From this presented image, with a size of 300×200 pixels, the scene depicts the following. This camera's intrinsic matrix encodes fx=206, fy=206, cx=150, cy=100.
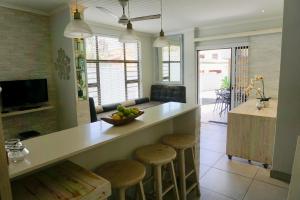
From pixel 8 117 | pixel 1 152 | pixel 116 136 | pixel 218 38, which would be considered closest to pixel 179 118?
pixel 116 136

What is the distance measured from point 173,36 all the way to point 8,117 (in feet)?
14.8

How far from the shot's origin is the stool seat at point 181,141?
2.13 metres

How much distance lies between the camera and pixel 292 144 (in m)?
2.58

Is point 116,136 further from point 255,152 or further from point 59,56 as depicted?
point 59,56

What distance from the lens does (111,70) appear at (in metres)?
5.33

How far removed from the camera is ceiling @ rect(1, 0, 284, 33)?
11.2ft

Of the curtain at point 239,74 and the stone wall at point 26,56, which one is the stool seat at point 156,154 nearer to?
the stone wall at point 26,56

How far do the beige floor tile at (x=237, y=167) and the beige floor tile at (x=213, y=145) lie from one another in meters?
0.42

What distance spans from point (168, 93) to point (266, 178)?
3.66 meters

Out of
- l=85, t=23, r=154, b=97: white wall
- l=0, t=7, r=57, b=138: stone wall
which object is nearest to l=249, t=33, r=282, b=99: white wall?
l=85, t=23, r=154, b=97: white wall

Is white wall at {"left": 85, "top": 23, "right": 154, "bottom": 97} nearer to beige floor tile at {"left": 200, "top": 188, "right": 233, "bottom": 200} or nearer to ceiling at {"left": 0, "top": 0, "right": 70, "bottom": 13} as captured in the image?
ceiling at {"left": 0, "top": 0, "right": 70, "bottom": 13}

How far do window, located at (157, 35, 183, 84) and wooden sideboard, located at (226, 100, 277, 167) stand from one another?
2.99 metres

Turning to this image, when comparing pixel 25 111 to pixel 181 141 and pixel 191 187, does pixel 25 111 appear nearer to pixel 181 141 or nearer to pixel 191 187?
pixel 181 141

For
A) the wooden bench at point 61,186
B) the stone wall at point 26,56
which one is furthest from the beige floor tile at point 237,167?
the stone wall at point 26,56
